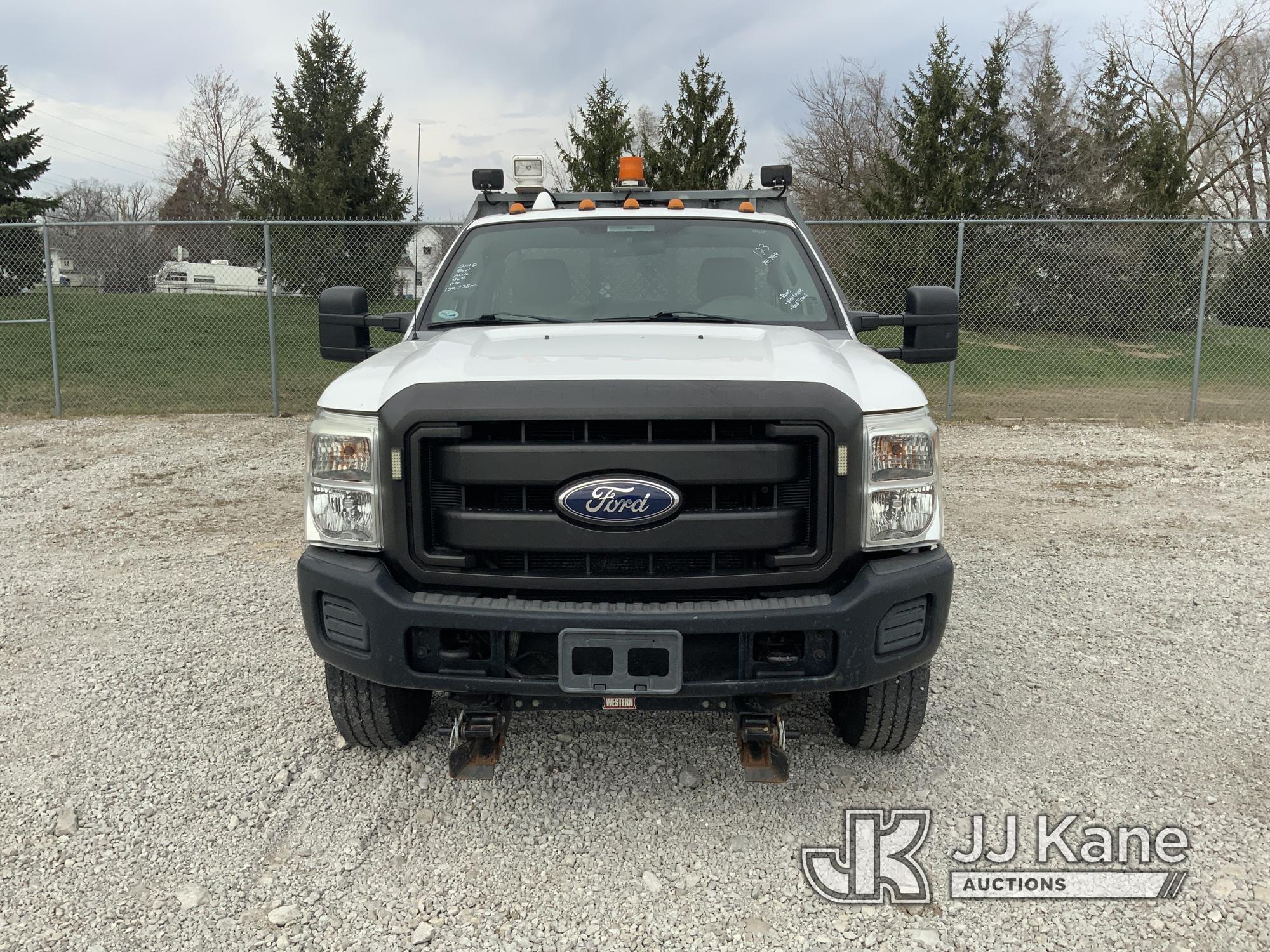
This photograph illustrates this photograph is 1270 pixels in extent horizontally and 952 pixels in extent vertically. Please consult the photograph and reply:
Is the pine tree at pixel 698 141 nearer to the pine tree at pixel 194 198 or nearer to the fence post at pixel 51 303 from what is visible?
the fence post at pixel 51 303

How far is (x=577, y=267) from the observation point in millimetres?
4172

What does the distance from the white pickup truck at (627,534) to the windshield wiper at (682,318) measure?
0.77 m

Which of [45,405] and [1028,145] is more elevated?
[1028,145]

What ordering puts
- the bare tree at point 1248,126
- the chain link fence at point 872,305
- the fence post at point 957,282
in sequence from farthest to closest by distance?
the bare tree at point 1248,126
the chain link fence at point 872,305
the fence post at point 957,282

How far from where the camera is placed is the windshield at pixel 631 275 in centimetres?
398

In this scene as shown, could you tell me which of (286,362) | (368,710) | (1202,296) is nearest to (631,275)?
(368,710)

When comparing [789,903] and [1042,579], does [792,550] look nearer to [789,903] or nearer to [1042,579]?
[789,903]

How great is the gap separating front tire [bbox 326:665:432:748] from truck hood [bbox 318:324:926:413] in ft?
3.15

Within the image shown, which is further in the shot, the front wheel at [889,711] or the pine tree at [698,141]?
the pine tree at [698,141]

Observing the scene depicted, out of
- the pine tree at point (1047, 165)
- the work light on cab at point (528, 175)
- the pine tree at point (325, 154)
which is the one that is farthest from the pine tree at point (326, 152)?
the work light on cab at point (528, 175)

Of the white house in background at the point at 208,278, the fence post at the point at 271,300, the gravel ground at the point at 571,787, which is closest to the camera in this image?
the gravel ground at the point at 571,787

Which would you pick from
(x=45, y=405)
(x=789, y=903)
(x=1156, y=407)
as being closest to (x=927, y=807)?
(x=789, y=903)

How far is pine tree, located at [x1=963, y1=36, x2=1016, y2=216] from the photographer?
24609 mm

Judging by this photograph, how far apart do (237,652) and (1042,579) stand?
437 centimetres
